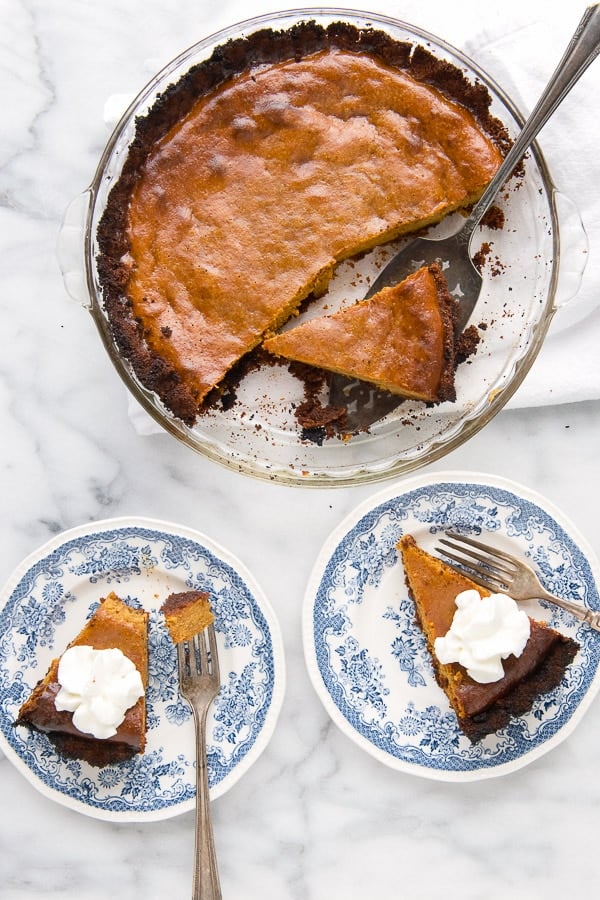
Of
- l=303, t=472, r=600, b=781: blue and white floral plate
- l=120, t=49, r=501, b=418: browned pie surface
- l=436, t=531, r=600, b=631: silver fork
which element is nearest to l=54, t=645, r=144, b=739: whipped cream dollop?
l=303, t=472, r=600, b=781: blue and white floral plate

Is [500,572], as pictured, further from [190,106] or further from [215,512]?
[190,106]

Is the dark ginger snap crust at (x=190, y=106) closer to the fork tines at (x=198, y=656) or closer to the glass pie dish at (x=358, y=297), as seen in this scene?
the glass pie dish at (x=358, y=297)

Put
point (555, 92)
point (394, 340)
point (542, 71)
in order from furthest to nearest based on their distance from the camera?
point (542, 71)
point (394, 340)
point (555, 92)

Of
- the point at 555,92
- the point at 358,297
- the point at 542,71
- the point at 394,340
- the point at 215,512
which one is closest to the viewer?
the point at 555,92

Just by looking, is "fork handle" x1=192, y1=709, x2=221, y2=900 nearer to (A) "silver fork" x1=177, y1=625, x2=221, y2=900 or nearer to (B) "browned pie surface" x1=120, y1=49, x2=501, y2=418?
(A) "silver fork" x1=177, y1=625, x2=221, y2=900

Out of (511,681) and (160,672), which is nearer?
(511,681)

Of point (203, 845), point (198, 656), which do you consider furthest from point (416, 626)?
point (203, 845)

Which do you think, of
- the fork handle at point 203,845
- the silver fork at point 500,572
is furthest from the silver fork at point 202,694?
the silver fork at point 500,572

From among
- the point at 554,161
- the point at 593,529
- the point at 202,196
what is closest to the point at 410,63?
the point at 554,161
